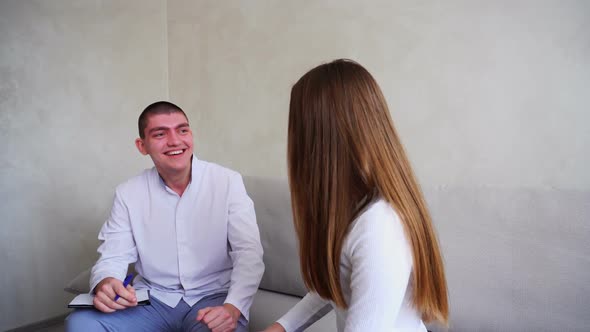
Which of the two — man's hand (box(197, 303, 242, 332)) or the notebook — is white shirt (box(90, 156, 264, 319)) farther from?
Answer: man's hand (box(197, 303, 242, 332))

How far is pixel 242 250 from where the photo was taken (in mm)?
1775

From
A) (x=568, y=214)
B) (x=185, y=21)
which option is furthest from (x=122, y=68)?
(x=568, y=214)

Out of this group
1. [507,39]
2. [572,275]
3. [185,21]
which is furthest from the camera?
[185,21]

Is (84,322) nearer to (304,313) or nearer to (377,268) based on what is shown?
(304,313)

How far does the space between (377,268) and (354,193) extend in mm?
205

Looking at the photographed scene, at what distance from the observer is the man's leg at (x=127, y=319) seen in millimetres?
1512

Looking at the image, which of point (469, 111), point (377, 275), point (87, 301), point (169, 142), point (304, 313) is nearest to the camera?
point (377, 275)

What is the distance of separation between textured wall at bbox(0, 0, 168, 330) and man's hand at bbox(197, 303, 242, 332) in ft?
5.81

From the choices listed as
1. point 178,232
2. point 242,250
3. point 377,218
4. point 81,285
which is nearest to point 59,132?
point 81,285

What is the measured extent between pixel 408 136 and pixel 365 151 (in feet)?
4.71

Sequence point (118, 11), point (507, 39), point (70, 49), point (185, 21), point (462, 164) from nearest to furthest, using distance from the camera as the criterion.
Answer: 1. point (507, 39)
2. point (462, 164)
3. point (70, 49)
4. point (118, 11)
5. point (185, 21)

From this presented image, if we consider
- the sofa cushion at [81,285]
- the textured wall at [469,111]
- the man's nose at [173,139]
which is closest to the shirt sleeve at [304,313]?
the textured wall at [469,111]

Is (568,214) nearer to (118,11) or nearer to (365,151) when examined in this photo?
(365,151)

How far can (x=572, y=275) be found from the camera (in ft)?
4.76
